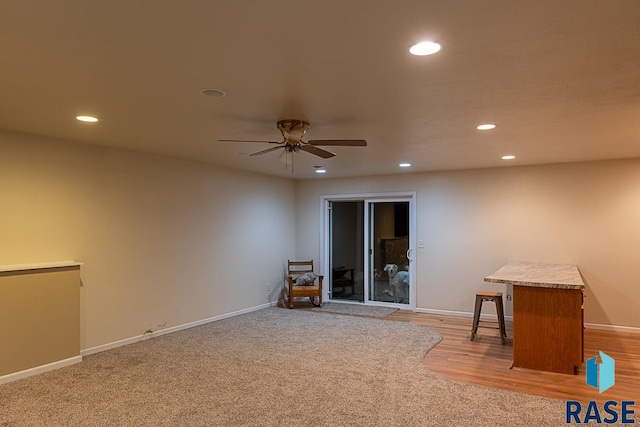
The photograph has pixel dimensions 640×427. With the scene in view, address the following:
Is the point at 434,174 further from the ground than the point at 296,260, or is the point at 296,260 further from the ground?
the point at 434,174

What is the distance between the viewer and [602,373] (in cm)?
394

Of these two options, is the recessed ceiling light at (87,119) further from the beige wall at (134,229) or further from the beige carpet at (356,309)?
the beige carpet at (356,309)

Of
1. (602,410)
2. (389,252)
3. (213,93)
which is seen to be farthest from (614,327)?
(213,93)

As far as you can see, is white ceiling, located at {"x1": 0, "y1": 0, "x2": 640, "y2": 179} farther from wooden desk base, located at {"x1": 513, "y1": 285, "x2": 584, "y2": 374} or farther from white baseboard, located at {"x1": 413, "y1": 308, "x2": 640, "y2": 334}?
white baseboard, located at {"x1": 413, "y1": 308, "x2": 640, "y2": 334}

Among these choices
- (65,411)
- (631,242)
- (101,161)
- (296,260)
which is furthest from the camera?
(296,260)

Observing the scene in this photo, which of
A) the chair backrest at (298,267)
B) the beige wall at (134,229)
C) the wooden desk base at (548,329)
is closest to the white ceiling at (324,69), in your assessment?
the beige wall at (134,229)

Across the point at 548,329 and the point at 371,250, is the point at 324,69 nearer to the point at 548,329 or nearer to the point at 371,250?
the point at 548,329

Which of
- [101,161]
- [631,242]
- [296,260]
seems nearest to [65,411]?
[101,161]

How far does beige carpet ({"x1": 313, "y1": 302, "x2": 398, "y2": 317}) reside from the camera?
21.9 feet

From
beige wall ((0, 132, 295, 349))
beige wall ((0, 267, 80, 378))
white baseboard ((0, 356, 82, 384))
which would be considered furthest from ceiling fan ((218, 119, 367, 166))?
white baseboard ((0, 356, 82, 384))

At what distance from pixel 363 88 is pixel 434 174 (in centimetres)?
436

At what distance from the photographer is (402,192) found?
7023 millimetres

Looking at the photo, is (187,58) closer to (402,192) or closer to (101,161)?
(101,161)

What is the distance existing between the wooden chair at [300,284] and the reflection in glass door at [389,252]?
3.15 feet
